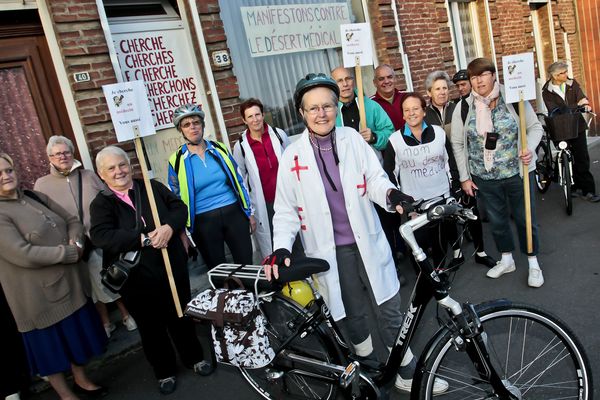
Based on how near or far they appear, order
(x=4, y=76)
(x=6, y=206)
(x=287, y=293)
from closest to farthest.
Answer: (x=287, y=293)
(x=6, y=206)
(x=4, y=76)

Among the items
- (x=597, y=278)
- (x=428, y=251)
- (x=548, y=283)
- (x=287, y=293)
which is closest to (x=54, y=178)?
(x=287, y=293)

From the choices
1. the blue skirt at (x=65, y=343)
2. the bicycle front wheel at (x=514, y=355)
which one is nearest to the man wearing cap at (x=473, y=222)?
the bicycle front wheel at (x=514, y=355)

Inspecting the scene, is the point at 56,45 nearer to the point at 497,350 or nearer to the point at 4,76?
the point at 4,76

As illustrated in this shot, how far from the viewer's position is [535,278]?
4078mm

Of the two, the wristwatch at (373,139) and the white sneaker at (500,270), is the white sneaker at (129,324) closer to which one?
the wristwatch at (373,139)

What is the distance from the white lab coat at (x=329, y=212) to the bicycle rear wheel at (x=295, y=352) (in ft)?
0.76

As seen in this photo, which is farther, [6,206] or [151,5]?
[151,5]

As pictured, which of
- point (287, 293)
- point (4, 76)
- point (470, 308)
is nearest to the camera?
point (470, 308)

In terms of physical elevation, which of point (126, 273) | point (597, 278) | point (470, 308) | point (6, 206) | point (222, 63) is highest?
point (222, 63)

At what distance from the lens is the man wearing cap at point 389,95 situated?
5.10 meters

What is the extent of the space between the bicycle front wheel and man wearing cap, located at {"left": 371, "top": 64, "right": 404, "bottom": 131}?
3337 millimetres

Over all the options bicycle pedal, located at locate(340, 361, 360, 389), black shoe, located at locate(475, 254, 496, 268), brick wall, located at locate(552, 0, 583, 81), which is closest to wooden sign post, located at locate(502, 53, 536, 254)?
black shoe, located at locate(475, 254, 496, 268)

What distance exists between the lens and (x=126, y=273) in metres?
3.19

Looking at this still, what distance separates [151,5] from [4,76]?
1.91 metres
